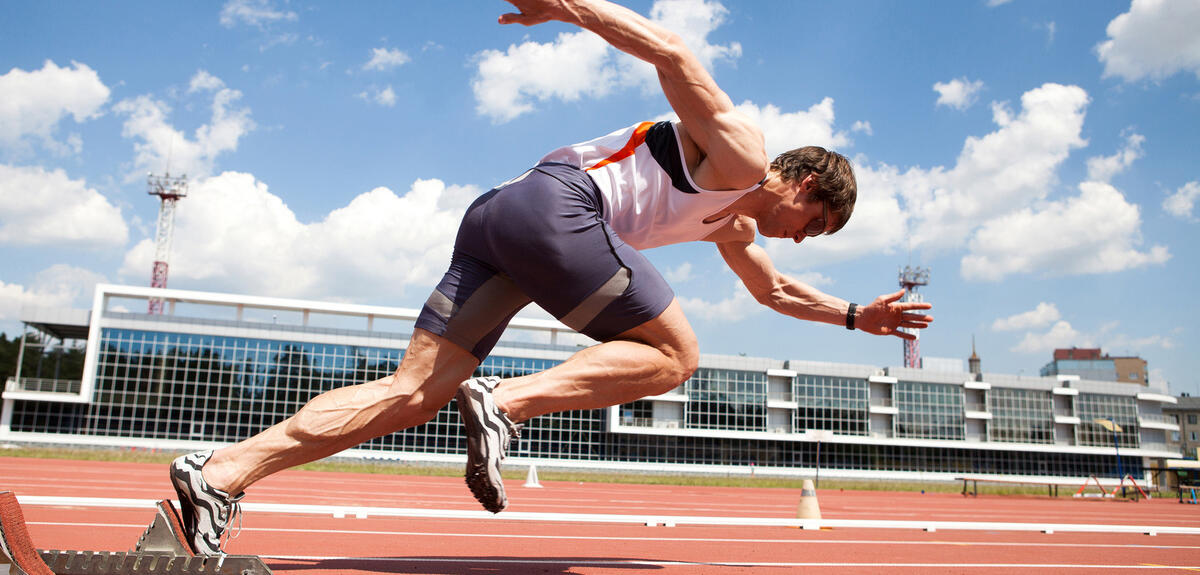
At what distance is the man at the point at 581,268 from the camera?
2.25 metres

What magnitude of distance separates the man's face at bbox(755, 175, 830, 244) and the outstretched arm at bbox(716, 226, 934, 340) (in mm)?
646

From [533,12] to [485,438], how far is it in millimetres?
1232

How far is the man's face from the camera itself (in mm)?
2717

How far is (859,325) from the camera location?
12.2 feet

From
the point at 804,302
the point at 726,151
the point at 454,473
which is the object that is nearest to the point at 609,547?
the point at 804,302

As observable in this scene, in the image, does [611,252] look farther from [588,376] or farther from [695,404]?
[695,404]

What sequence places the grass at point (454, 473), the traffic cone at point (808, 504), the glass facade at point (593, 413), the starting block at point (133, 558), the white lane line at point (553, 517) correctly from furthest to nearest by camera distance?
the glass facade at point (593, 413) → the grass at point (454, 473) → the traffic cone at point (808, 504) → the white lane line at point (553, 517) → the starting block at point (133, 558)

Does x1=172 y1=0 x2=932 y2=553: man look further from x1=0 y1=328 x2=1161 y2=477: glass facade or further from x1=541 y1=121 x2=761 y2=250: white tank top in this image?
x1=0 y1=328 x2=1161 y2=477: glass facade

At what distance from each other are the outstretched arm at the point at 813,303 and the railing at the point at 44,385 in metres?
53.9

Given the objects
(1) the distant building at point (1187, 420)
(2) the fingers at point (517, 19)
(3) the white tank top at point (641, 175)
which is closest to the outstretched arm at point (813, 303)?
(3) the white tank top at point (641, 175)

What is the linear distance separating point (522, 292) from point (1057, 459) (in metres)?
71.1

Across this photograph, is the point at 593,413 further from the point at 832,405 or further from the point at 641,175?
the point at 641,175

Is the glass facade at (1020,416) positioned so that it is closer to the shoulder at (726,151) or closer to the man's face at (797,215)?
the man's face at (797,215)

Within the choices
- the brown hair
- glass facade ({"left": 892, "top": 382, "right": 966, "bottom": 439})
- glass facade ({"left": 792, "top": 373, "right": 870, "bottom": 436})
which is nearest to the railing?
glass facade ({"left": 792, "top": 373, "right": 870, "bottom": 436})
